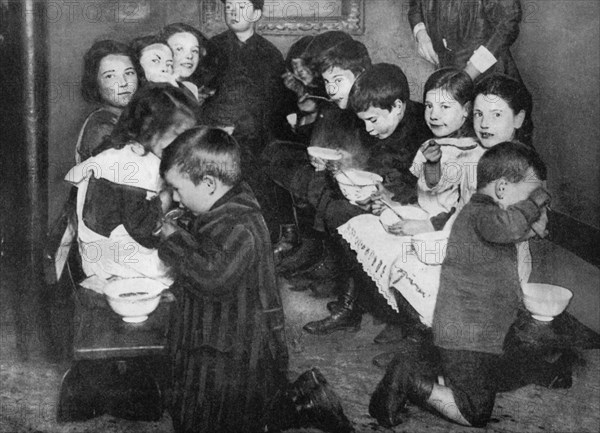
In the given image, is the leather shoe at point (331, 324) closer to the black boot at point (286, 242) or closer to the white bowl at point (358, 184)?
the black boot at point (286, 242)

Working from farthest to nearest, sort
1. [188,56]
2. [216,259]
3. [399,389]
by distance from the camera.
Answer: [188,56] < [399,389] < [216,259]

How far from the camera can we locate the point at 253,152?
12.6ft

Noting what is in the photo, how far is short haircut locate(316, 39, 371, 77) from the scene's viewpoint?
3.82 metres

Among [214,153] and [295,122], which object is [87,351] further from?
[295,122]

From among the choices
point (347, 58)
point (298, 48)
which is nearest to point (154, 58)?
point (298, 48)

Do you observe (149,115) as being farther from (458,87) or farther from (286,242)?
(458,87)

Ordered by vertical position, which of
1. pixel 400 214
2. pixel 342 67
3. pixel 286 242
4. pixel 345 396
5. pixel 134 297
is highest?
pixel 342 67

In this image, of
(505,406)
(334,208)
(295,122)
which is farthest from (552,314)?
(295,122)

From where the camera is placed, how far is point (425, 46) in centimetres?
384

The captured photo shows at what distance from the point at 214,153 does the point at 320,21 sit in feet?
2.48

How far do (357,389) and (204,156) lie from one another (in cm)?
121

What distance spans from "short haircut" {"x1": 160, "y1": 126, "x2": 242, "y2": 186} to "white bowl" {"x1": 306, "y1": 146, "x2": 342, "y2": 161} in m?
0.34

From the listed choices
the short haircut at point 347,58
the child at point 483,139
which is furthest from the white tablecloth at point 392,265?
the short haircut at point 347,58

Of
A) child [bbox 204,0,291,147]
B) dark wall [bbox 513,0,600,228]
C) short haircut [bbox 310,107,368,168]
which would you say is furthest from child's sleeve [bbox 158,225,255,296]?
dark wall [bbox 513,0,600,228]
